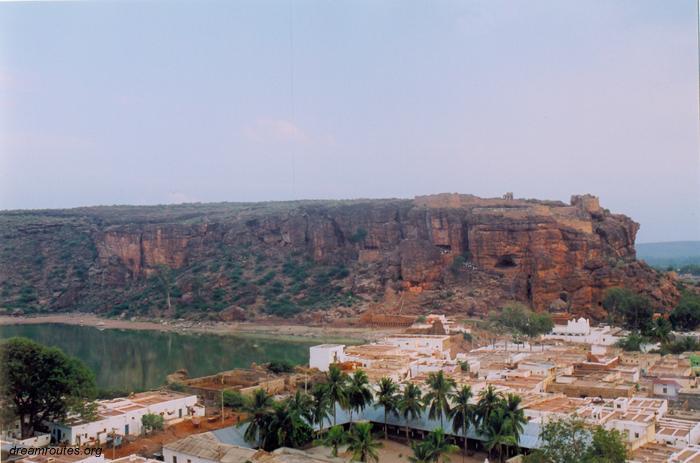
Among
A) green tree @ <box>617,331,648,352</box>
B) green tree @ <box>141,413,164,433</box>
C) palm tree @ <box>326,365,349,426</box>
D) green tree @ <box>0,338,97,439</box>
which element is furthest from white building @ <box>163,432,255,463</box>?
green tree @ <box>617,331,648,352</box>

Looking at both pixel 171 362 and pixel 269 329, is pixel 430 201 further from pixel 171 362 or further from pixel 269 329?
pixel 171 362

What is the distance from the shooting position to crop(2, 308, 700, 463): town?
66.0ft

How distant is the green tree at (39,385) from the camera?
22.4m

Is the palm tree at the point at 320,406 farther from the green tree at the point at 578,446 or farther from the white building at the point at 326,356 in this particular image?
the white building at the point at 326,356

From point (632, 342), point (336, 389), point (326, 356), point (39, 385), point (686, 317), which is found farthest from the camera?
point (686, 317)

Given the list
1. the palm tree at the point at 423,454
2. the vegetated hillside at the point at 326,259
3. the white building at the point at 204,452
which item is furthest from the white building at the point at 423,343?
the white building at the point at 204,452

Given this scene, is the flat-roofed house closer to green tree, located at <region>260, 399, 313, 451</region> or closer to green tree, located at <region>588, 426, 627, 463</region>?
green tree, located at <region>588, 426, 627, 463</region>

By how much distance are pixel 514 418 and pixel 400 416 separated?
16.3 feet

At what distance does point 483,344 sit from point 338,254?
32.2 meters

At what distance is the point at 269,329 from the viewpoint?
212 feet

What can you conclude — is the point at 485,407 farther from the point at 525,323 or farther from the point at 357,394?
the point at 525,323

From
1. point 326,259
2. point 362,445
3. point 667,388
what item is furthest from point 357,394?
point 326,259

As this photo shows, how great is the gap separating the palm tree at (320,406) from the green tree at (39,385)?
24.0 feet

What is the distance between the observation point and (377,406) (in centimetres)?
2488
